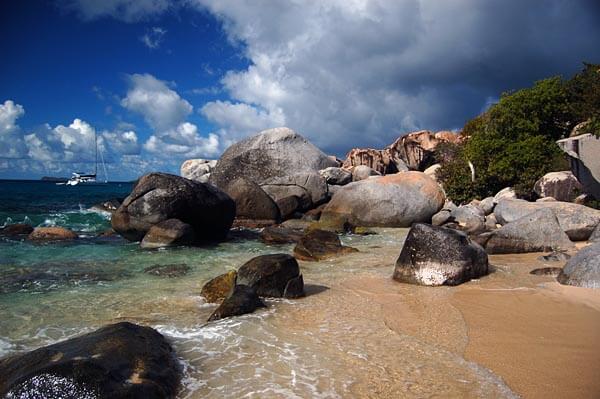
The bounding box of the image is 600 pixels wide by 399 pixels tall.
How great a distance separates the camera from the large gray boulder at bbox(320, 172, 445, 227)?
690 inches

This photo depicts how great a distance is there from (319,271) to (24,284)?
5684 millimetres

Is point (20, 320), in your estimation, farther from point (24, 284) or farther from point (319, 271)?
point (319, 271)

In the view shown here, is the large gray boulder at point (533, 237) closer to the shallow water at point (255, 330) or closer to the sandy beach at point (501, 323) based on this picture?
the sandy beach at point (501, 323)

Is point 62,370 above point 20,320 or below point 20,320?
above

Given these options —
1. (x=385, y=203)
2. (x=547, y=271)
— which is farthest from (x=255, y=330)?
(x=385, y=203)

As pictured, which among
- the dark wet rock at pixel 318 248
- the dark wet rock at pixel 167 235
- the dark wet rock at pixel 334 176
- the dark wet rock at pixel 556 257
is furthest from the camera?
the dark wet rock at pixel 334 176

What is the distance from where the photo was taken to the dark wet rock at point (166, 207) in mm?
13031

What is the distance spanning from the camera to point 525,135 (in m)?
20.4

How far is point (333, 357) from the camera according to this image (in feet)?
14.6

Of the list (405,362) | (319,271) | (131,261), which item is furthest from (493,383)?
(131,261)

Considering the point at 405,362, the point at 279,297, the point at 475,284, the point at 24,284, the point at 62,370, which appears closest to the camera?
the point at 62,370

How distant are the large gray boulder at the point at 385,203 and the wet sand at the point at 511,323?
905cm

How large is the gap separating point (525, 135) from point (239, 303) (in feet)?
62.2

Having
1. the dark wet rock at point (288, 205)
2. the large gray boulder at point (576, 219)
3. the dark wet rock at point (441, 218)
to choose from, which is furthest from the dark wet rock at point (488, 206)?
the dark wet rock at point (288, 205)
